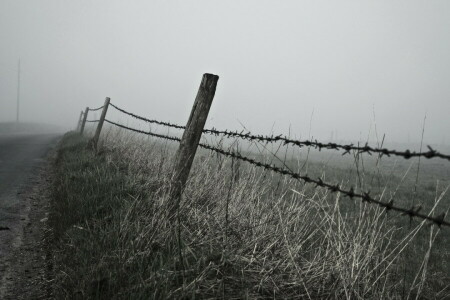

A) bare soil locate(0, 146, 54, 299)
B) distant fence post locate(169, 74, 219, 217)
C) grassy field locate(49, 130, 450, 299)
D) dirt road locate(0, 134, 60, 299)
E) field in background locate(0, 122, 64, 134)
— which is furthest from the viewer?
field in background locate(0, 122, 64, 134)

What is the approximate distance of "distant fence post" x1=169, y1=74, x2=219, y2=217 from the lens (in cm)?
309

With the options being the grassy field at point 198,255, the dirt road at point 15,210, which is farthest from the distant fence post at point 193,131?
the dirt road at point 15,210

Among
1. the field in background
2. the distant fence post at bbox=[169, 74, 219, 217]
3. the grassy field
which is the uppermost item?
the distant fence post at bbox=[169, 74, 219, 217]

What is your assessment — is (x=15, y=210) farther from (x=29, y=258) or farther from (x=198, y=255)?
(x=198, y=255)

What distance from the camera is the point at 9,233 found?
3285mm

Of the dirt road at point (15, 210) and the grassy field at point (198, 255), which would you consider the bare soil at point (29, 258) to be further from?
the grassy field at point (198, 255)

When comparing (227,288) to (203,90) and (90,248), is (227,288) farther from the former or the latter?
(203,90)

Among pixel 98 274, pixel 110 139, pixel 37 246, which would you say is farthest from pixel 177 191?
pixel 110 139

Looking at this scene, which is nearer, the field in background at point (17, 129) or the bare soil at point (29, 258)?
the bare soil at point (29, 258)

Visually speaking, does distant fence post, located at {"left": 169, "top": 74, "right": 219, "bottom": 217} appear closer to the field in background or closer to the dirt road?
the dirt road

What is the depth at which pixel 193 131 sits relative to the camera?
10.3 feet

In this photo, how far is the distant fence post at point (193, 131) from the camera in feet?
10.1

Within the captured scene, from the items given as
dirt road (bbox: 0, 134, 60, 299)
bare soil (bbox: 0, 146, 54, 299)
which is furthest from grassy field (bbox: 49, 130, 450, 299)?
dirt road (bbox: 0, 134, 60, 299)

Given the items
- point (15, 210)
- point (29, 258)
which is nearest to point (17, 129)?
point (15, 210)
